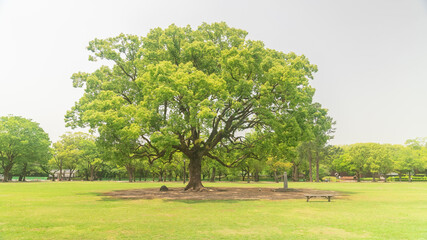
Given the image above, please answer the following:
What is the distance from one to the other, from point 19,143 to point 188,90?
61.7 metres

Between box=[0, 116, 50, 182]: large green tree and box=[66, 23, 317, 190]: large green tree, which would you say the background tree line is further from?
box=[66, 23, 317, 190]: large green tree

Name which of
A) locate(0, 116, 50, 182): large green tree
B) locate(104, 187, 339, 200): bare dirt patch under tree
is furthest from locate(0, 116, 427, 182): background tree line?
locate(104, 187, 339, 200): bare dirt patch under tree

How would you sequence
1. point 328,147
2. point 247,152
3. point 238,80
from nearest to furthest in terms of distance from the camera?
point 238,80 < point 247,152 < point 328,147

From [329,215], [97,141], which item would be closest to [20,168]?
[97,141]

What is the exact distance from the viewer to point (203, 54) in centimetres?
2784

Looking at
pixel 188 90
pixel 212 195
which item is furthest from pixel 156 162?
pixel 188 90

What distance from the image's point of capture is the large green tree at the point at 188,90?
22047 millimetres

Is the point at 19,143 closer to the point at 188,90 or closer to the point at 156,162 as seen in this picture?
the point at 156,162

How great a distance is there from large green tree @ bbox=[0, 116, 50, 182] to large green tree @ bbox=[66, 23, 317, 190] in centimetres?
4678

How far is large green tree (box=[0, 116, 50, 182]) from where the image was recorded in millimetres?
64438

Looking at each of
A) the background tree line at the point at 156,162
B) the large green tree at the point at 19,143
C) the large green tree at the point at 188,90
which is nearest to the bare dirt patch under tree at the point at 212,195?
the large green tree at the point at 188,90

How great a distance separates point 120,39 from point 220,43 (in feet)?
36.4

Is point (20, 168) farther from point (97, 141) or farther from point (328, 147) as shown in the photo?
point (328, 147)

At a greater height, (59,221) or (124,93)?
(124,93)
